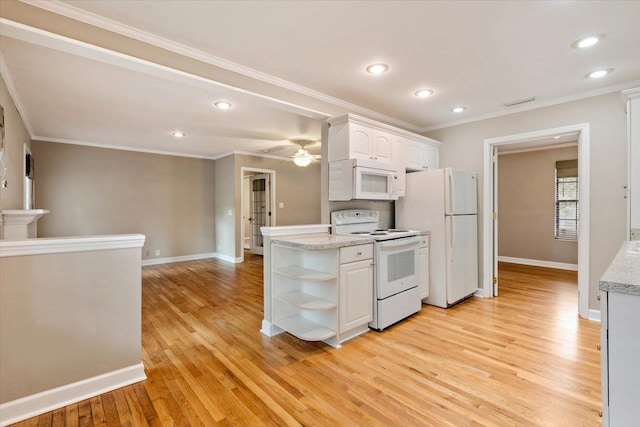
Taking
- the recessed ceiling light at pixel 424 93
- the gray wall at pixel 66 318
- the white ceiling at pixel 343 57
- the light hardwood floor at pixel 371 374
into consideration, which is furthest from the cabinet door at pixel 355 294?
the recessed ceiling light at pixel 424 93

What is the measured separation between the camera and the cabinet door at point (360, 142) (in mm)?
3250

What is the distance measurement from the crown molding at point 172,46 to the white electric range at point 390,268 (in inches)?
51.4

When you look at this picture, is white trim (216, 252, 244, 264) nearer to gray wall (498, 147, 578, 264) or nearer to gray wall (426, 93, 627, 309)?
gray wall (426, 93, 627, 309)

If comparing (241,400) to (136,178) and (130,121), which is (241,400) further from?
(136,178)

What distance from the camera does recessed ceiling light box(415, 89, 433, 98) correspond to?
10.6ft

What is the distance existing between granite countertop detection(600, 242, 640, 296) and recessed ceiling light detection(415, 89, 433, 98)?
2383 mm

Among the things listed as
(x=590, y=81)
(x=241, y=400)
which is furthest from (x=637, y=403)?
(x=590, y=81)

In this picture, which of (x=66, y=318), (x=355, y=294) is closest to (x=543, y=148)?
(x=355, y=294)

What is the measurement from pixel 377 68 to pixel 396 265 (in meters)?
1.98

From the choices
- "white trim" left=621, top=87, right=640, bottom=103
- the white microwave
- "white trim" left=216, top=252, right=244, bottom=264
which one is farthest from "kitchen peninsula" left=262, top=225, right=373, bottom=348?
"white trim" left=216, top=252, right=244, bottom=264

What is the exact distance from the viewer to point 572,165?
227 inches

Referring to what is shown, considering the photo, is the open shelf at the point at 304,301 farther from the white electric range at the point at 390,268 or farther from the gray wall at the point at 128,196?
the gray wall at the point at 128,196

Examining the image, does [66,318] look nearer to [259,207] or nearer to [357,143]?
→ [357,143]

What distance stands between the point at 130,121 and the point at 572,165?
7834 mm
